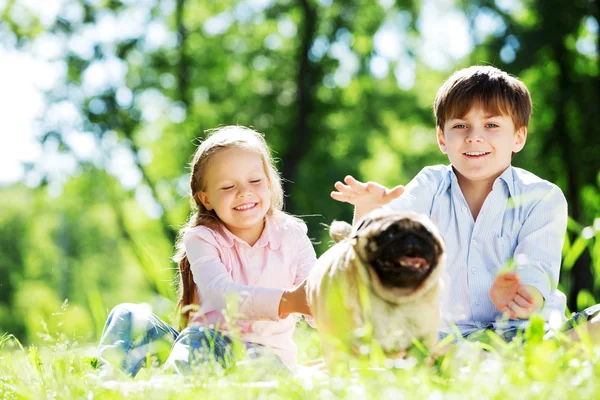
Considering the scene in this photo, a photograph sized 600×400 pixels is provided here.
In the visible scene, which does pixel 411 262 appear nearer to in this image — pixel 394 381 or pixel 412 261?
pixel 412 261

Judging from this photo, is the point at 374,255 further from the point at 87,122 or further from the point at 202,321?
the point at 87,122

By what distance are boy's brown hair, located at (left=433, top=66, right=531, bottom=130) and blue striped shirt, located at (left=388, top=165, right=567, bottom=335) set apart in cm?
31

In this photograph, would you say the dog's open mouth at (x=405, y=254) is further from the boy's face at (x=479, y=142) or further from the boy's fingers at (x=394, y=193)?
the boy's face at (x=479, y=142)

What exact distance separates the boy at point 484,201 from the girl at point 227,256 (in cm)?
68

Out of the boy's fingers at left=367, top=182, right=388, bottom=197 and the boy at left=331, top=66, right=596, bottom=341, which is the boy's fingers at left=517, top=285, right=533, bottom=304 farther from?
the boy's fingers at left=367, top=182, right=388, bottom=197

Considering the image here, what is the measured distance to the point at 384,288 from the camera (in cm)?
234

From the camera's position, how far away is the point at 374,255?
7.64ft

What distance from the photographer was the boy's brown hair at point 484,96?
365cm

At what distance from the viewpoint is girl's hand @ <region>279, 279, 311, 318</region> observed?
295 centimetres

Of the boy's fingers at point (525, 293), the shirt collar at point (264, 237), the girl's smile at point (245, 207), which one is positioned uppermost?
the girl's smile at point (245, 207)

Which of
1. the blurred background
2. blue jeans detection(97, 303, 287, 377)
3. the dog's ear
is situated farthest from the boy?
the blurred background

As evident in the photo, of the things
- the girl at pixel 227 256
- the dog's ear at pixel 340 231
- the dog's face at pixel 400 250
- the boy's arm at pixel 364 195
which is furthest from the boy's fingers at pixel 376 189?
the dog's face at pixel 400 250

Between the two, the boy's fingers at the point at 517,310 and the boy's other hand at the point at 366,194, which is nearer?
the boy's fingers at the point at 517,310

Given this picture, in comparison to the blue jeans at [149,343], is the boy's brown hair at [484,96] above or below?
above
